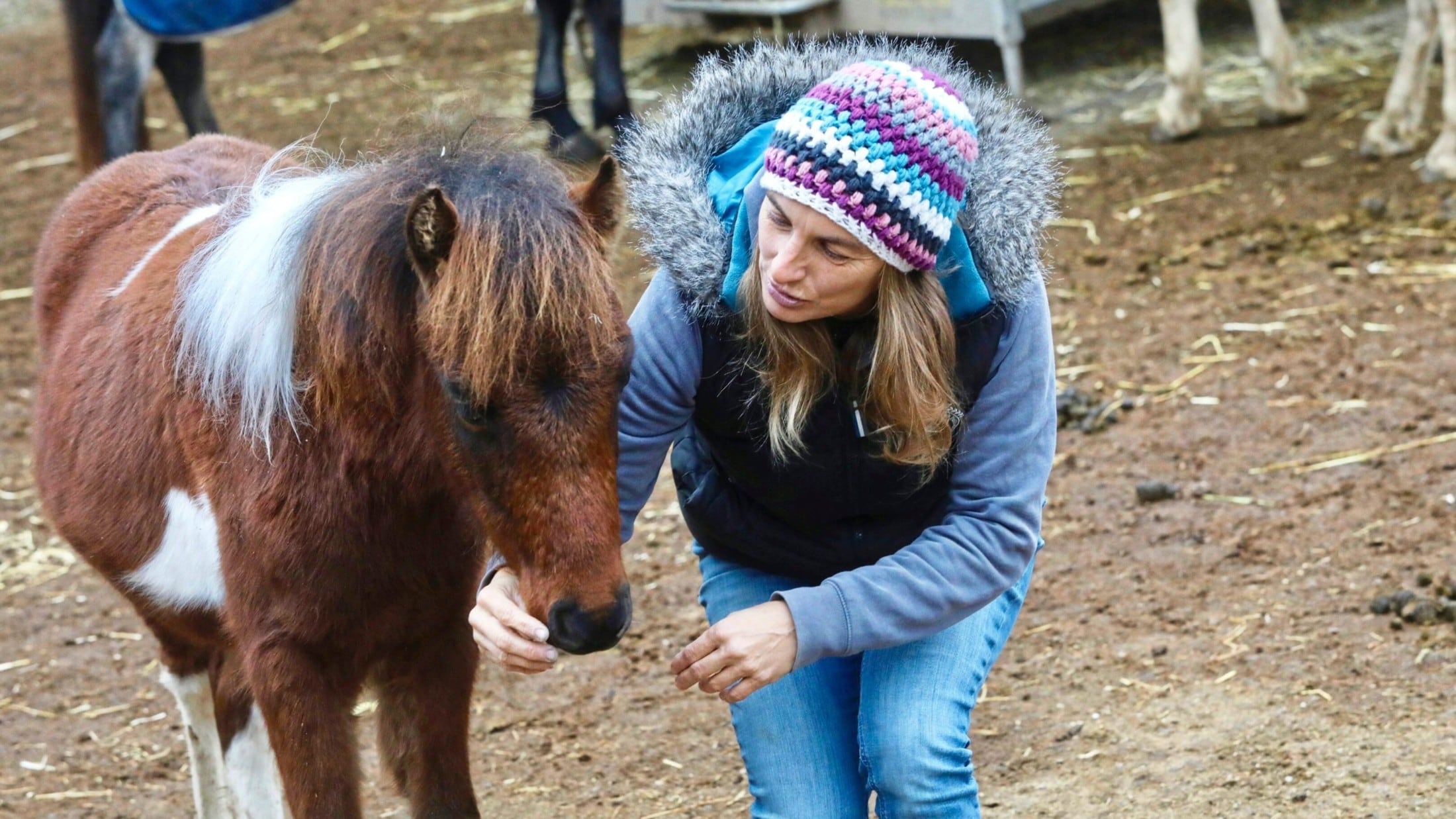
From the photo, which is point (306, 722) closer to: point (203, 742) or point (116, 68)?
point (203, 742)

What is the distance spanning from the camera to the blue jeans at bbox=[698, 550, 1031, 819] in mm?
2275

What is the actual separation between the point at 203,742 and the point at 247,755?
0.25 m

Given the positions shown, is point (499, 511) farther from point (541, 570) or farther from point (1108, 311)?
point (1108, 311)

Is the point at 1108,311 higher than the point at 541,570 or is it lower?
lower

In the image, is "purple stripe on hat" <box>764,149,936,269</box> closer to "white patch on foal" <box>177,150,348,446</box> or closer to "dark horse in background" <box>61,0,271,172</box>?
"white patch on foal" <box>177,150,348,446</box>

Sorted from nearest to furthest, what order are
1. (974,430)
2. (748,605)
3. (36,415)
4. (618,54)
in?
(974,430) → (748,605) → (36,415) → (618,54)

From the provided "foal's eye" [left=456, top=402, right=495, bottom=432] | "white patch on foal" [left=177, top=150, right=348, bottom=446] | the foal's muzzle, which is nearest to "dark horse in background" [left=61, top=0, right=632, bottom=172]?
"white patch on foal" [left=177, top=150, right=348, bottom=446]

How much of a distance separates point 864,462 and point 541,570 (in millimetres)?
558

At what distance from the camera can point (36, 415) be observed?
10.7 ft

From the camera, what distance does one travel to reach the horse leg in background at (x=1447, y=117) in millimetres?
5832

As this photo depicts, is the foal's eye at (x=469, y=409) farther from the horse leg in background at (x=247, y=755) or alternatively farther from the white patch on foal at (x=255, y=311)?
the horse leg in background at (x=247, y=755)

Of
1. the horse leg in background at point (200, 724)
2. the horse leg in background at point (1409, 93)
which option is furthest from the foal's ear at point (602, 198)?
the horse leg in background at point (1409, 93)

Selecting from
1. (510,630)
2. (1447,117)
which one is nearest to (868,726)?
(510,630)

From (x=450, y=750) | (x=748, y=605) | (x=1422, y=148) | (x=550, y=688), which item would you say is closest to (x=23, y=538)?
(x=550, y=688)
